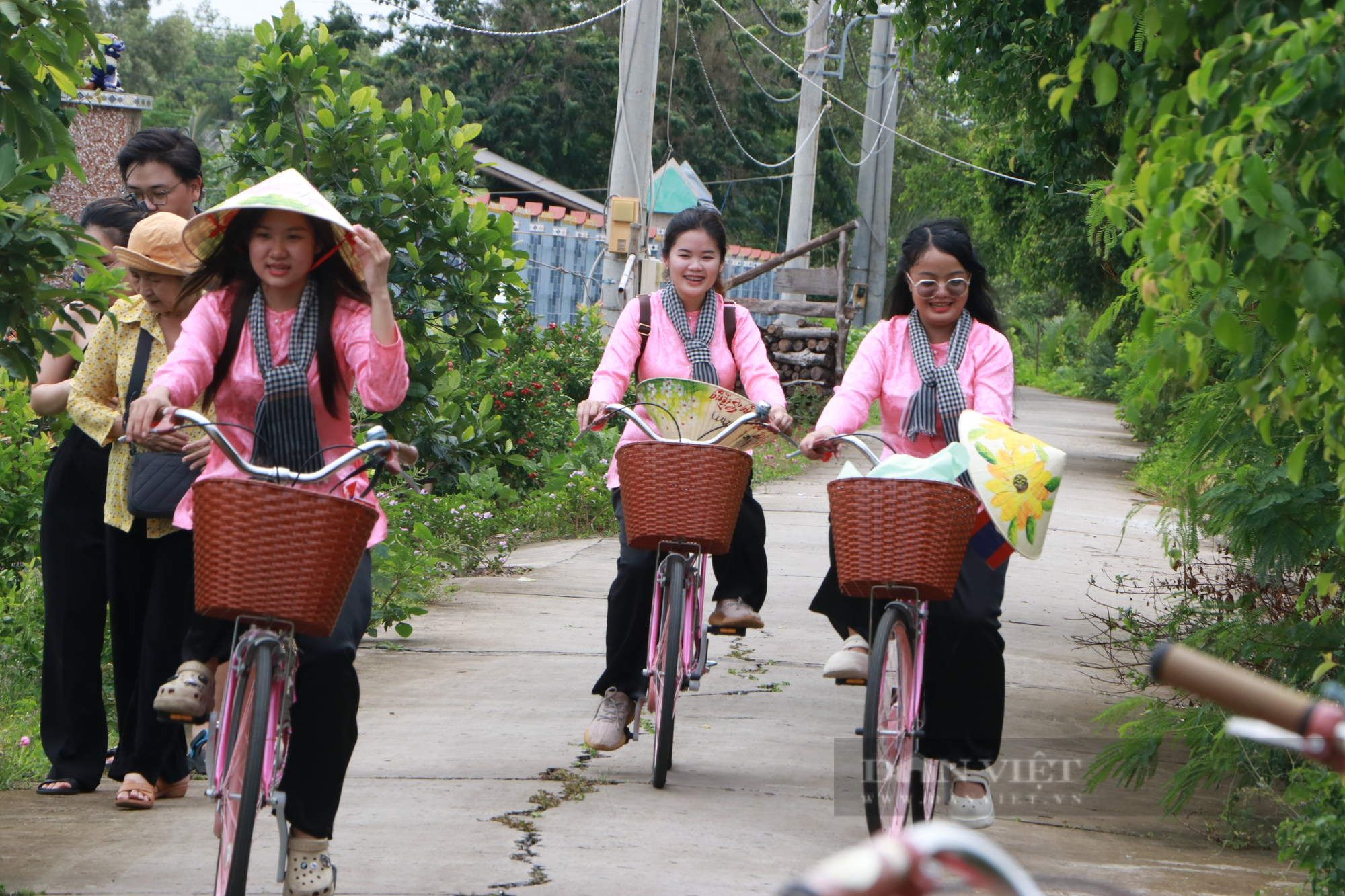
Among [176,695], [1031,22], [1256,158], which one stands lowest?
[176,695]

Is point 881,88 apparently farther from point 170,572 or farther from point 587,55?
point 170,572

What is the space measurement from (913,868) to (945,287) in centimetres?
383

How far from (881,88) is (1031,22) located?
20.2 m

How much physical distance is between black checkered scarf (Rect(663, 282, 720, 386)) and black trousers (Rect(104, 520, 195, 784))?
186 centimetres

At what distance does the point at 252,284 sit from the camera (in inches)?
150

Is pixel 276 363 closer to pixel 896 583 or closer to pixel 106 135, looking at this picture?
pixel 896 583

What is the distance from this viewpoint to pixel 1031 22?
603 centimetres

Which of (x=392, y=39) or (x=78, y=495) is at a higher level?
(x=392, y=39)

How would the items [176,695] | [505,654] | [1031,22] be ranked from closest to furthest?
1. [176,695]
2. [1031,22]
3. [505,654]

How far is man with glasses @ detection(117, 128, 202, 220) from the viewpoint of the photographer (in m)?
5.18

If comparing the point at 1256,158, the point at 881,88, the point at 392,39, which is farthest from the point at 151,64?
the point at 1256,158

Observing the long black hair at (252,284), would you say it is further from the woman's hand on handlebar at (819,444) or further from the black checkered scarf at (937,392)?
the black checkered scarf at (937,392)

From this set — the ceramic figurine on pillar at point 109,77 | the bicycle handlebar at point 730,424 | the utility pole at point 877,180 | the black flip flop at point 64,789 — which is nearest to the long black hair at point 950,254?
the bicycle handlebar at point 730,424

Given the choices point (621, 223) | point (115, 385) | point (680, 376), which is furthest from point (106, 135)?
point (680, 376)
